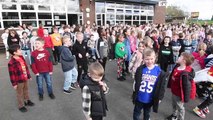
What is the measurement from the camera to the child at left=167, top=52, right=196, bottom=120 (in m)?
3.22

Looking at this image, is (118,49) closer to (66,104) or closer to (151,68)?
(66,104)

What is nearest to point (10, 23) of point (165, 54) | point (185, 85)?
point (165, 54)

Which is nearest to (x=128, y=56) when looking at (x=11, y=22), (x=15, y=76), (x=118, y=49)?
(x=118, y=49)

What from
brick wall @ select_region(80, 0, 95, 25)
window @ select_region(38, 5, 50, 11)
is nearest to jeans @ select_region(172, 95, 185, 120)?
window @ select_region(38, 5, 50, 11)

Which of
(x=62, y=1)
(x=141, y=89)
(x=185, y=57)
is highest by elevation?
(x=62, y=1)

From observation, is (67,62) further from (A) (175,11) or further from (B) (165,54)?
(A) (175,11)

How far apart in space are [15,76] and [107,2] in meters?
16.6

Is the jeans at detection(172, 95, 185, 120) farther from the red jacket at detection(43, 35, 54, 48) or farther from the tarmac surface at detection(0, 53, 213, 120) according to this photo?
the red jacket at detection(43, 35, 54, 48)

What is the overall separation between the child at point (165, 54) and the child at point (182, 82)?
7.69ft

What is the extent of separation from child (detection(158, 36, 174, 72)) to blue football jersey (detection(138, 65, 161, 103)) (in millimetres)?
3024

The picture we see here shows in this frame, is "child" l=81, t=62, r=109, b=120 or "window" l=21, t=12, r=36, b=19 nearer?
"child" l=81, t=62, r=109, b=120

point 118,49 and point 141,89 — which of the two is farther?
point 118,49

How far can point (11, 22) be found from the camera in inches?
514

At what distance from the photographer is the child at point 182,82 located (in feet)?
10.6
